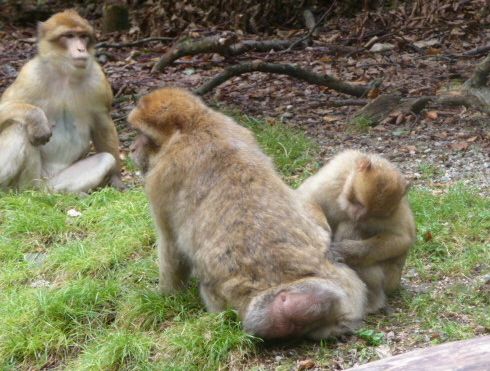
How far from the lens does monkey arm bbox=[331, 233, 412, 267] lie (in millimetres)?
Answer: 4953

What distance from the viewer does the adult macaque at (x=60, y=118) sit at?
289 inches

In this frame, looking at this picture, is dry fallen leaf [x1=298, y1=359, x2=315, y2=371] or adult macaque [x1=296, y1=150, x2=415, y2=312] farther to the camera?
adult macaque [x1=296, y1=150, x2=415, y2=312]

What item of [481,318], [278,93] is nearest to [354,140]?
[278,93]

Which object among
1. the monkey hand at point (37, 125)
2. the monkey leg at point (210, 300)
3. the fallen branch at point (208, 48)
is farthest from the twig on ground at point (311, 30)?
the monkey leg at point (210, 300)

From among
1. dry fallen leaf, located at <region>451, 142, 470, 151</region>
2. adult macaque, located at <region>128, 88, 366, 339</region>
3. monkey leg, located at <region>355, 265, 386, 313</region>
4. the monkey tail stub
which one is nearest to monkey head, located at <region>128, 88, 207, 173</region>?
adult macaque, located at <region>128, 88, 366, 339</region>

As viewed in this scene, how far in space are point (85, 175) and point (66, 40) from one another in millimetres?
1125

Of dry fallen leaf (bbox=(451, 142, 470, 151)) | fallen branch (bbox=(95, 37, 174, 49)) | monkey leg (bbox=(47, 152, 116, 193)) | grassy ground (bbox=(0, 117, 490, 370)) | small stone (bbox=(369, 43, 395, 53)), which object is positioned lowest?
fallen branch (bbox=(95, 37, 174, 49))

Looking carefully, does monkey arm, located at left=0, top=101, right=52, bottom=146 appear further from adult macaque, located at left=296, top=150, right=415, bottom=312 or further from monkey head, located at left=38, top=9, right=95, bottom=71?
adult macaque, located at left=296, top=150, right=415, bottom=312

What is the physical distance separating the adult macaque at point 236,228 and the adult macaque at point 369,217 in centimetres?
18

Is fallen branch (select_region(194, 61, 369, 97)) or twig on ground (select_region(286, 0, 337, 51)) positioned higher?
fallen branch (select_region(194, 61, 369, 97))

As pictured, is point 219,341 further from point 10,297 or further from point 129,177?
point 129,177

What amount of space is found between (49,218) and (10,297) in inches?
48.6

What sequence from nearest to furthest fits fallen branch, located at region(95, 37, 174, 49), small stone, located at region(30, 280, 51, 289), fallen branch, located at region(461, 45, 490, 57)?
1. small stone, located at region(30, 280, 51, 289)
2. fallen branch, located at region(461, 45, 490, 57)
3. fallen branch, located at region(95, 37, 174, 49)

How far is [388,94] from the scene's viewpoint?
29.9 ft
